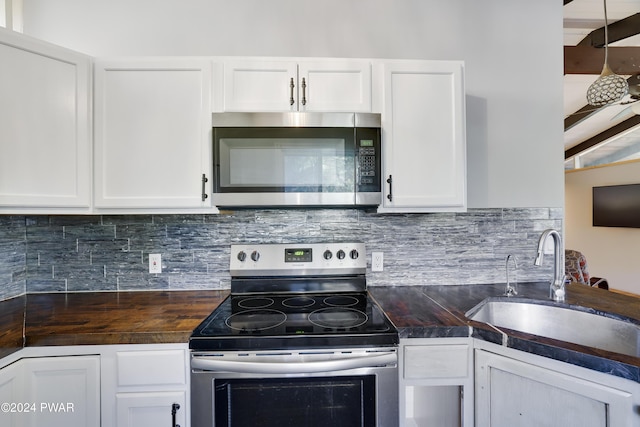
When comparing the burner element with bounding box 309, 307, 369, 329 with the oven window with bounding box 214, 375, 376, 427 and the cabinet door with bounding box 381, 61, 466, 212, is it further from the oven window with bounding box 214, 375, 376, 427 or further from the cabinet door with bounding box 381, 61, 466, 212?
the cabinet door with bounding box 381, 61, 466, 212

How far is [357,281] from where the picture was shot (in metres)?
1.71

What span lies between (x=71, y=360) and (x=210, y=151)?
1028 millimetres

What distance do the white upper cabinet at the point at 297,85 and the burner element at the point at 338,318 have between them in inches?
39.6

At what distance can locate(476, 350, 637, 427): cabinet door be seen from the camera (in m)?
0.91

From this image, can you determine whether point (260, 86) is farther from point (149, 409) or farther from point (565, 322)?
point (565, 322)

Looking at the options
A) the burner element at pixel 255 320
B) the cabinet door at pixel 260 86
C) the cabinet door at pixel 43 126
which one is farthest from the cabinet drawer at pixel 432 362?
the cabinet door at pixel 43 126

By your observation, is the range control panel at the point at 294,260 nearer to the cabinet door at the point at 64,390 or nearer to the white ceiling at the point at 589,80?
the cabinet door at the point at 64,390

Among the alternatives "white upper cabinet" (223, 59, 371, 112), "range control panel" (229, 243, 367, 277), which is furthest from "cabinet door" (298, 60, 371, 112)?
"range control panel" (229, 243, 367, 277)

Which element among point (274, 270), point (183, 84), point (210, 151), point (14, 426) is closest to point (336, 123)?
point (210, 151)

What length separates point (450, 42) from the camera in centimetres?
182

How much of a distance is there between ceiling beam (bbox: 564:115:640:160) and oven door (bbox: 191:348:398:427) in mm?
7425

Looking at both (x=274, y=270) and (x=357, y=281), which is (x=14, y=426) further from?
(x=357, y=281)

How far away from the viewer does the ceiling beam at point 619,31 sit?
271 centimetres

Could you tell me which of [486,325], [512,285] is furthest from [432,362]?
[512,285]
